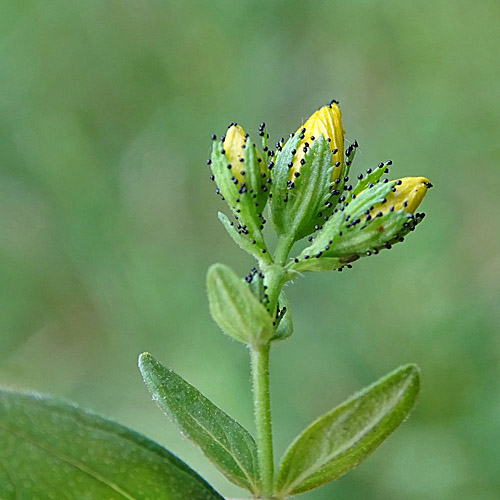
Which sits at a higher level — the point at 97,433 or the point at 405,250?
the point at 405,250

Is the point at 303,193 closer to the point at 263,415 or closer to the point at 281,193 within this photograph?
the point at 281,193

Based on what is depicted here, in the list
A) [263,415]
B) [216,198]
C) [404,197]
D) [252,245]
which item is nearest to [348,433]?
[263,415]

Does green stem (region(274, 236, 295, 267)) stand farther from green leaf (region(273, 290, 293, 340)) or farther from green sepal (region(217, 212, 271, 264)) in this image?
green leaf (region(273, 290, 293, 340))

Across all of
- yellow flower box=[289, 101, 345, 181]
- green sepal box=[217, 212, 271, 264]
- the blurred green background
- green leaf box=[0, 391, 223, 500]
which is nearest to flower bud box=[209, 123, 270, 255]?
green sepal box=[217, 212, 271, 264]

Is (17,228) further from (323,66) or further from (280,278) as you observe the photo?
(280,278)

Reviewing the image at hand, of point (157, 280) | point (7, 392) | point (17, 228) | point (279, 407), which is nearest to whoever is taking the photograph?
point (7, 392)

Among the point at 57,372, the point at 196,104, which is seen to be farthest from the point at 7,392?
the point at 196,104
